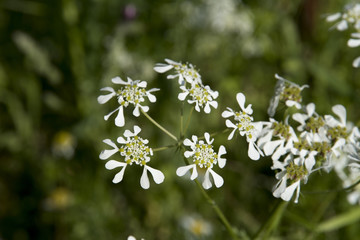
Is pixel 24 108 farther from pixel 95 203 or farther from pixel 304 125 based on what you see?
pixel 304 125

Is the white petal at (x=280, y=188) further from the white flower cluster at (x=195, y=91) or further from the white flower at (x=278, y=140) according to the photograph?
the white flower cluster at (x=195, y=91)

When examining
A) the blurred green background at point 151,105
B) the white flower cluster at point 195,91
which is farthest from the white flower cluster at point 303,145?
the blurred green background at point 151,105

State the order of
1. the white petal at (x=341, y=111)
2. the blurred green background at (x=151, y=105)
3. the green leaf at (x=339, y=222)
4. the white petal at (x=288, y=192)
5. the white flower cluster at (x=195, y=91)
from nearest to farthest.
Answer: the white petal at (x=288, y=192)
the white flower cluster at (x=195, y=91)
the white petal at (x=341, y=111)
the green leaf at (x=339, y=222)
the blurred green background at (x=151, y=105)

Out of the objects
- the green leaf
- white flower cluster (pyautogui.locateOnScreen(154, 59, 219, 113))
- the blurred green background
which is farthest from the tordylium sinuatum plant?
the blurred green background

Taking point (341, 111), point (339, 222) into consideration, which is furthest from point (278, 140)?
point (339, 222)

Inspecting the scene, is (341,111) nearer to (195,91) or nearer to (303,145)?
(303,145)

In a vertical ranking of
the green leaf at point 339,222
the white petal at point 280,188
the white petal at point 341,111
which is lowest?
the green leaf at point 339,222
